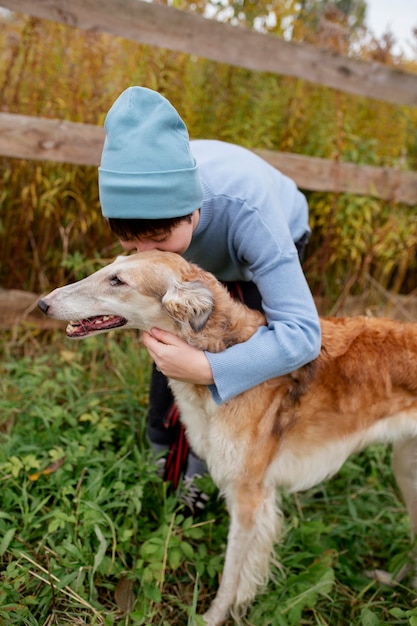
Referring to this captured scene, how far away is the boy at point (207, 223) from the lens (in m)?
1.85

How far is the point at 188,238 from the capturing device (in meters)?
2.11

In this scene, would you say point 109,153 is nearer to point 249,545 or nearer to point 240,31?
point 249,545

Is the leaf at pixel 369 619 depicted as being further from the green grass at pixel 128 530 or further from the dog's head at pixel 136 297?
the dog's head at pixel 136 297

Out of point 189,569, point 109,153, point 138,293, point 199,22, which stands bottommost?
point 189,569

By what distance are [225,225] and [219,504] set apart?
150 cm

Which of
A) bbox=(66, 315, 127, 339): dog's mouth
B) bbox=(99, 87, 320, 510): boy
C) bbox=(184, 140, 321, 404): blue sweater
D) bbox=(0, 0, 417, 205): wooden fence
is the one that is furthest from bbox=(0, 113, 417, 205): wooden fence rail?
bbox=(66, 315, 127, 339): dog's mouth

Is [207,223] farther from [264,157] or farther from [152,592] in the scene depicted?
[264,157]

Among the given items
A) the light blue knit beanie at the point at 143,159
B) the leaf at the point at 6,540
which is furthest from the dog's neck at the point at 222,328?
the leaf at the point at 6,540

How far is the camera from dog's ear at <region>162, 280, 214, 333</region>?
196cm

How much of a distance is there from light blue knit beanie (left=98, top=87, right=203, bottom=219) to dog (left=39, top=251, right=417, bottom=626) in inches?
9.4

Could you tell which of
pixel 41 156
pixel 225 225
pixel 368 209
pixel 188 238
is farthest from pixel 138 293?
pixel 368 209

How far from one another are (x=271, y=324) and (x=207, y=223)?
0.51 m

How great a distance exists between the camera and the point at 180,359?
80.3 inches

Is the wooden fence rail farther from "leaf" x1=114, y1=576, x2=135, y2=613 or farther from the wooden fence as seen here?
"leaf" x1=114, y1=576, x2=135, y2=613
